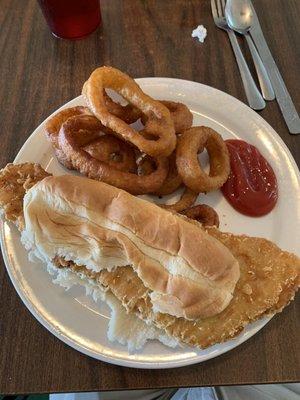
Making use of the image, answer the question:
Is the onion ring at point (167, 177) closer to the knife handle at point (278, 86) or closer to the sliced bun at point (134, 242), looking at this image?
the sliced bun at point (134, 242)

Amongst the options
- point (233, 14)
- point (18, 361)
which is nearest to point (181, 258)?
point (18, 361)

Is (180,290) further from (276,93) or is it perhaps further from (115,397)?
(276,93)

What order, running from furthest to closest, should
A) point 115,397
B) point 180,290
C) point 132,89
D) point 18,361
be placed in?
point 115,397 < point 132,89 < point 18,361 < point 180,290

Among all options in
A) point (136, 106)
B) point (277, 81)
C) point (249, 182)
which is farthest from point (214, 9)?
point (249, 182)

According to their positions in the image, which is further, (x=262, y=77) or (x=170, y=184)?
(x=262, y=77)

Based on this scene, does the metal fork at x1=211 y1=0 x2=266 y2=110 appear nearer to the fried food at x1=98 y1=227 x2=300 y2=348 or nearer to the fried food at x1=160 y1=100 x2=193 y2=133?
the fried food at x1=160 y1=100 x2=193 y2=133

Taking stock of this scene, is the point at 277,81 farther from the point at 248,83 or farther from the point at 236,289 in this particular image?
the point at 236,289

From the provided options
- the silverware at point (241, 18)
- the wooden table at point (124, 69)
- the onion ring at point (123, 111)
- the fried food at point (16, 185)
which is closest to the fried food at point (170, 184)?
the onion ring at point (123, 111)
